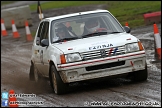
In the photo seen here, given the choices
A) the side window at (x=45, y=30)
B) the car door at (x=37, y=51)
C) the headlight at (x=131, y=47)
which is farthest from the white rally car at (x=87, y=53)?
the car door at (x=37, y=51)

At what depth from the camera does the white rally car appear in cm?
984

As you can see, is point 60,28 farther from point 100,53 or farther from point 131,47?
point 131,47

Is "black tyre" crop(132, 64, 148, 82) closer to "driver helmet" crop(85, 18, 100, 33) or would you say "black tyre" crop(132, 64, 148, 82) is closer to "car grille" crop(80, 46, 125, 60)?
"car grille" crop(80, 46, 125, 60)

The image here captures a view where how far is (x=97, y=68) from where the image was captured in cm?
986

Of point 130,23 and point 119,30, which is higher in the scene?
point 119,30

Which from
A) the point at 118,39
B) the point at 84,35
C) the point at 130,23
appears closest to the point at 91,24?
the point at 84,35

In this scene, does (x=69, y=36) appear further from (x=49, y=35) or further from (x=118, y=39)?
(x=118, y=39)

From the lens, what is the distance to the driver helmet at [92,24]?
11070mm

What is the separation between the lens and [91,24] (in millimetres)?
11180

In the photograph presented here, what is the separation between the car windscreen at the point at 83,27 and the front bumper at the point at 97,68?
45.3 inches

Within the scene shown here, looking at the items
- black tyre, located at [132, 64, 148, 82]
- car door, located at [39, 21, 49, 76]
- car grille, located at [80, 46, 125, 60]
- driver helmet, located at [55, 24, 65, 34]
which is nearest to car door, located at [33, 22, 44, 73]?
car door, located at [39, 21, 49, 76]

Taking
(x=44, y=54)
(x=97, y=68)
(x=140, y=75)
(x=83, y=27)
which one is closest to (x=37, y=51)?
(x=44, y=54)

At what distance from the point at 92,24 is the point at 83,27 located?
22cm

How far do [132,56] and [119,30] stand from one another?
4.40 ft
